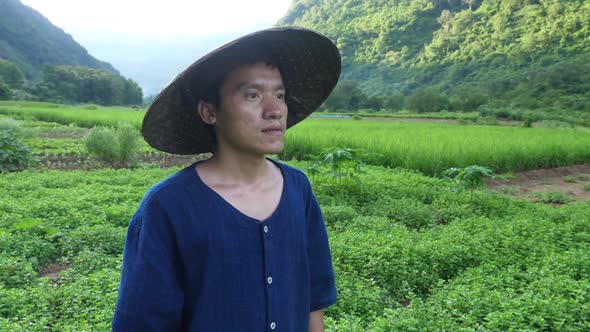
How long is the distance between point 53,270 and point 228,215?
393cm

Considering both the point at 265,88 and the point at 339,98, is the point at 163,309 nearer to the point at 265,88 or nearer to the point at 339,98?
the point at 265,88

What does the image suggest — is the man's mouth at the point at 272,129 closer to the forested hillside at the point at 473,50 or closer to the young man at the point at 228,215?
the young man at the point at 228,215

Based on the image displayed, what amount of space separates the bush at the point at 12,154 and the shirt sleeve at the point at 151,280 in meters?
10.5

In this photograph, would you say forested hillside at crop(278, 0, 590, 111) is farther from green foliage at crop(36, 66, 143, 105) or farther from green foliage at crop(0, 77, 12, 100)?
green foliage at crop(0, 77, 12, 100)

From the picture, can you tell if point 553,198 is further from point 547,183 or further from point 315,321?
point 315,321

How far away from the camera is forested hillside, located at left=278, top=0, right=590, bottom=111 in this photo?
37.5 meters

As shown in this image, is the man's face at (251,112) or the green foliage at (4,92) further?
the green foliage at (4,92)

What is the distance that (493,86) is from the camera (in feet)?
137

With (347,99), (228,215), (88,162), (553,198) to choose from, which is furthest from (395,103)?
(228,215)

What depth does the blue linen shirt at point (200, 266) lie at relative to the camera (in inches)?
44.6

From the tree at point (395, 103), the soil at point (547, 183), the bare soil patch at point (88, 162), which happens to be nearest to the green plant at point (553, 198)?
the soil at point (547, 183)

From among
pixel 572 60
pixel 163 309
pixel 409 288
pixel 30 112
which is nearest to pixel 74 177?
pixel 409 288

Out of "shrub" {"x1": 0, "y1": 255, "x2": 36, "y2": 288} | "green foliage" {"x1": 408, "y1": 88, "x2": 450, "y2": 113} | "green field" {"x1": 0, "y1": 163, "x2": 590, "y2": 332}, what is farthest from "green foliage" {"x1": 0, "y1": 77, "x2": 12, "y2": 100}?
"shrub" {"x1": 0, "y1": 255, "x2": 36, "y2": 288}

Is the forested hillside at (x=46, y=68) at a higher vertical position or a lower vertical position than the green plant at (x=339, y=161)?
higher
